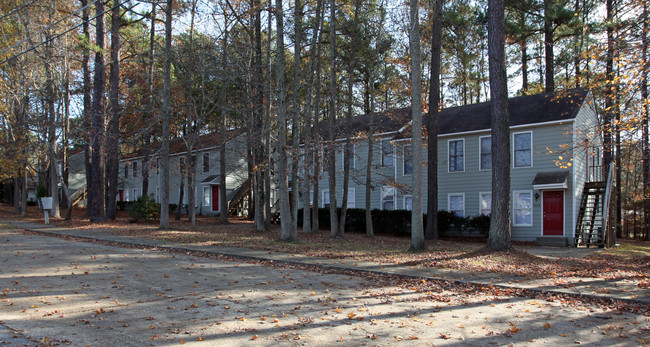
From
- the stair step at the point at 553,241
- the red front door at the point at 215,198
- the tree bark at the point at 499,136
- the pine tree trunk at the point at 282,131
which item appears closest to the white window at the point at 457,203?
the stair step at the point at 553,241

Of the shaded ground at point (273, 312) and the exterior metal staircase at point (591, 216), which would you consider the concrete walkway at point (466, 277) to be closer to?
the shaded ground at point (273, 312)

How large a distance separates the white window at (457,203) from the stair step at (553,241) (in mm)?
4016

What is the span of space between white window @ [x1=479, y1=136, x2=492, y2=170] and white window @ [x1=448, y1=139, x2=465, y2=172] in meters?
0.91

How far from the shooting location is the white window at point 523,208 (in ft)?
68.1

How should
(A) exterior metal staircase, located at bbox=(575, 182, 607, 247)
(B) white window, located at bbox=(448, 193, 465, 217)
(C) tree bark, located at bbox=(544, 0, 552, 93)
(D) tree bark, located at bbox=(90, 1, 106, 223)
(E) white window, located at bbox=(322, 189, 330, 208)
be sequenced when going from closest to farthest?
(A) exterior metal staircase, located at bbox=(575, 182, 607, 247), (B) white window, located at bbox=(448, 193, 465, 217), (D) tree bark, located at bbox=(90, 1, 106, 223), (C) tree bark, located at bbox=(544, 0, 552, 93), (E) white window, located at bbox=(322, 189, 330, 208)

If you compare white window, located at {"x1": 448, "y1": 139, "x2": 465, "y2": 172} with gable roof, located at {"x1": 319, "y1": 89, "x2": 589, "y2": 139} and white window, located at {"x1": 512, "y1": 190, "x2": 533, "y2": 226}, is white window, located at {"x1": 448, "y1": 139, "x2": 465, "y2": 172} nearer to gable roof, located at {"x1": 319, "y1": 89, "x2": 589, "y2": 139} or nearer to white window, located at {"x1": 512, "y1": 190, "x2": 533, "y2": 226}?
gable roof, located at {"x1": 319, "y1": 89, "x2": 589, "y2": 139}

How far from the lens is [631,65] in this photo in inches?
464

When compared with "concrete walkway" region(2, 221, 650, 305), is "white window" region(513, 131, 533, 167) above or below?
above

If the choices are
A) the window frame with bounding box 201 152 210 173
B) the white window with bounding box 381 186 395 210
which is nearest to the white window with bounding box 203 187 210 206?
the window frame with bounding box 201 152 210 173

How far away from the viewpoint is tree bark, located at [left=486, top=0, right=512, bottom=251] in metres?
12.4

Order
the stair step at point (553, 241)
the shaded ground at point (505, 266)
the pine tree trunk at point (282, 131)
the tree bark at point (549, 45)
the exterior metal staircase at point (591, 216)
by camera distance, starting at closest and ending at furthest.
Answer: the shaded ground at point (505, 266) → the pine tree trunk at point (282, 131) → the stair step at point (553, 241) → the exterior metal staircase at point (591, 216) → the tree bark at point (549, 45)

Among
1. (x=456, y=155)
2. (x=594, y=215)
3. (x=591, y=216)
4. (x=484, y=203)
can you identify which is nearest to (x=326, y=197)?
(x=456, y=155)

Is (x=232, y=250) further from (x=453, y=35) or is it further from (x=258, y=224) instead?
(x=453, y=35)

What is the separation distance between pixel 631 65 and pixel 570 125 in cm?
846
